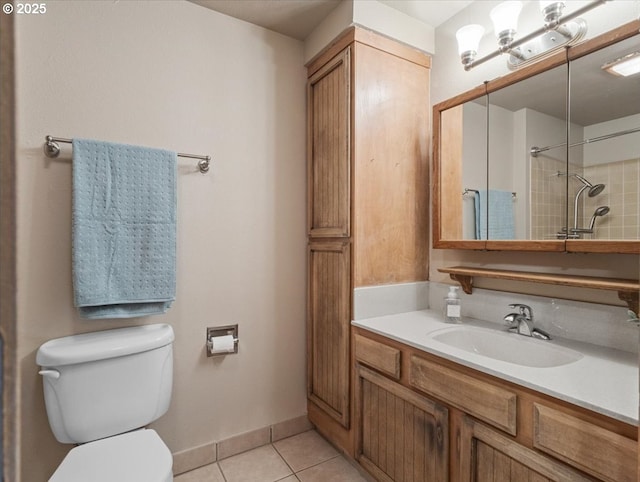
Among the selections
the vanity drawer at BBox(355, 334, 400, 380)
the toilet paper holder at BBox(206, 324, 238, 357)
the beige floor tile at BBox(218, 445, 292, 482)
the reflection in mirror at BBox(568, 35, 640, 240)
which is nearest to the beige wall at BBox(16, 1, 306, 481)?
the toilet paper holder at BBox(206, 324, 238, 357)

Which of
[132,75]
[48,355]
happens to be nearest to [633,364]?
[48,355]

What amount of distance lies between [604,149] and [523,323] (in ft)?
2.43

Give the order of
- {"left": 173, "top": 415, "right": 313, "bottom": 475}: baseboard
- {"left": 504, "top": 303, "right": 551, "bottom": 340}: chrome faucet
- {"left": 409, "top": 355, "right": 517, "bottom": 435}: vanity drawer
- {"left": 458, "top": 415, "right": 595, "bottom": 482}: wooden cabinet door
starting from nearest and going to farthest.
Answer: {"left": 458, "top": 415, "right": 595, "bottom": 482}: wooden cabinet door
{"left": 409, "top": 355, "right": 517, "bottom": 435}: vanity drawer
{"left": 504, "top": 303, "right": 551, "bottom": 340}: chrome faucet
{"left": 173, "top": 415, "right": 313, "bottom": 475}: baseboard

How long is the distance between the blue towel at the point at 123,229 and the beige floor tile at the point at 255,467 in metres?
0.92

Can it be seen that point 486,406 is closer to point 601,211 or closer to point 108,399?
point 601,211

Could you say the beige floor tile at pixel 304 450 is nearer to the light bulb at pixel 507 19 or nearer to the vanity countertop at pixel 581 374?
the vanity countertop at pixel 581 374

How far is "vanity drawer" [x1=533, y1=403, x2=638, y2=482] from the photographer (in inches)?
31.5

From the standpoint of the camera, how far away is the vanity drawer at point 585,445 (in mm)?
801

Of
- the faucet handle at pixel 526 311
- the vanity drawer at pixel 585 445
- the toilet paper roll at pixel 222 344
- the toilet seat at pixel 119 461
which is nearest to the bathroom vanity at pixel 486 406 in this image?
the vanity drawer at pixel 585 445

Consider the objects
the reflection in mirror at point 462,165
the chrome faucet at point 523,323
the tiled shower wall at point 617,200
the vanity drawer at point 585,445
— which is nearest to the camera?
the vanity drawer at point 585,445

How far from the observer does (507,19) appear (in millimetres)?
1448

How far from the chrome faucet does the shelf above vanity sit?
0.15 m

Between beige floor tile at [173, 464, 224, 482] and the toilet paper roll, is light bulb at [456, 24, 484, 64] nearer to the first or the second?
the toilet paper roll

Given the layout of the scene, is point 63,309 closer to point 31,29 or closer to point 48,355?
point 48,355
